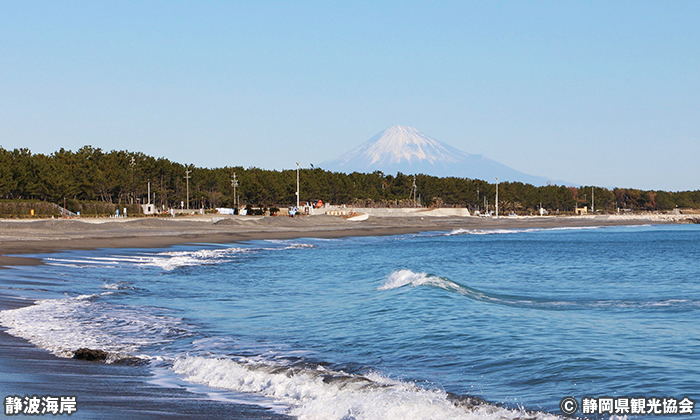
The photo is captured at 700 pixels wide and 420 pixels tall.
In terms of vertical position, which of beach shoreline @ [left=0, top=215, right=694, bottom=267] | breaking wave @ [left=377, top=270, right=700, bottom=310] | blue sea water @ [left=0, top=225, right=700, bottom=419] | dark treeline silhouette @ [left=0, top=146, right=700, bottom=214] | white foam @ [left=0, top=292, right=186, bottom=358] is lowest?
breaking wave @ [left=377, top=270, right=700, bottom=310]

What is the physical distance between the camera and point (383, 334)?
12453 mm

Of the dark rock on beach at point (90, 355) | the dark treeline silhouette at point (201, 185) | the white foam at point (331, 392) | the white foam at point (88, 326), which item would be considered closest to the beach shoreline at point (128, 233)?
the white foam at point (88, 326)

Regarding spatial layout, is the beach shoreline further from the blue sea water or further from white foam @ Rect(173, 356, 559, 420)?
white foam @ Rect(173, 356, 559, 420)

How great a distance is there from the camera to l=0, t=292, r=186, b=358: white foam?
35.8 feet

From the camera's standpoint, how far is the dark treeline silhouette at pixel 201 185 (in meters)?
81.9

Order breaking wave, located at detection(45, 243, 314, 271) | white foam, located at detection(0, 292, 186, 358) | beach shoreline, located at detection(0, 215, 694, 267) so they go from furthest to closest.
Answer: beach shoreline, located at detection(0, 215, 694, 267)
breaking wave, located at detection(45, 243, 314, 271)
white foam, located at detection(0, 292, 186, 358)

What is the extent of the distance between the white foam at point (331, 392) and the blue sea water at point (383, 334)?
0.09ft

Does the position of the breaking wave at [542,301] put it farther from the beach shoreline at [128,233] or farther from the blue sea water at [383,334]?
the beach shoreline at [128,233]

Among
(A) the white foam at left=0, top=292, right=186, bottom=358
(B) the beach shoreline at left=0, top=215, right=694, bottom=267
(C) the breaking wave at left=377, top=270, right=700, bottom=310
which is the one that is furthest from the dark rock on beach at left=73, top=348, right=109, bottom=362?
(B) the beach shoreline at left=0, top=215, right=694, bottom=267

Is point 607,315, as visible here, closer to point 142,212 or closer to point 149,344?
point 149,344

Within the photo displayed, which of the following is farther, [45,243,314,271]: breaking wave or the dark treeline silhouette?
the dark treeline silhouette

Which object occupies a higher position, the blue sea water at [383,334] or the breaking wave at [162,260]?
the breaking wave at [162,260]

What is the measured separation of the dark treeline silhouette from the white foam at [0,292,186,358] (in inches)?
2769

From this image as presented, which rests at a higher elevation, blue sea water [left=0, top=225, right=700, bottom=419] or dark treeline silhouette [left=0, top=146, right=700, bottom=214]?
dark treeline silhouette [left=0, top=146, right=700, bottom=214]
